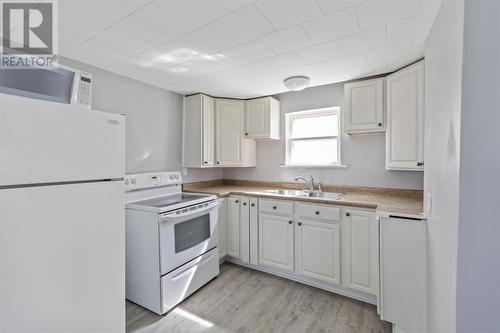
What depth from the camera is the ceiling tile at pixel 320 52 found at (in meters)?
1.73

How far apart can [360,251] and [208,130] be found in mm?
2228

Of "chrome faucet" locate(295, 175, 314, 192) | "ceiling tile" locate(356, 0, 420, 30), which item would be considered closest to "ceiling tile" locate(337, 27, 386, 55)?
"ceiling tile" locate(356, 0, 420, 30)

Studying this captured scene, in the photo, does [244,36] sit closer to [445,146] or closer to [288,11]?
[288,11]

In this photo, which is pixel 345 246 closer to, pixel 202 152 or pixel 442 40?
pixel 442 40

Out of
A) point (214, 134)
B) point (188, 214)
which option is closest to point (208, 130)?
point (214, 134)

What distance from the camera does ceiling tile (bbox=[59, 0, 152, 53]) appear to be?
123 cm

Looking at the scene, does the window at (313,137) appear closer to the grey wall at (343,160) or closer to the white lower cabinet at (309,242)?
the grey wall at (343,160)

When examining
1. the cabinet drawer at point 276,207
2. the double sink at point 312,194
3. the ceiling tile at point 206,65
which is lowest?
the cabinet drawer at point 276,207

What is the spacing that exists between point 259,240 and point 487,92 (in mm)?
2263

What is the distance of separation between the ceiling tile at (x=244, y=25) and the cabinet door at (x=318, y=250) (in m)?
1.76

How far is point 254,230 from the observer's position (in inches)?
101

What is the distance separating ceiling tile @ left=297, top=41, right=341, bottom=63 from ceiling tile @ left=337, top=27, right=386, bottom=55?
55 millimetres

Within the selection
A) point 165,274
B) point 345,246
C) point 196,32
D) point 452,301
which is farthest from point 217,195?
point 452,301

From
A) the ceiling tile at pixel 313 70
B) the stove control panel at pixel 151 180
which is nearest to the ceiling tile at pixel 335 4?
the ceiling tile at pixel 313 70
